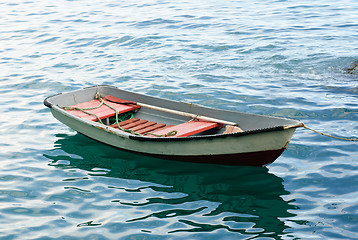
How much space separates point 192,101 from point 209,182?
4.15 m

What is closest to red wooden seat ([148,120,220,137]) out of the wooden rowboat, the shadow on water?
the wooden rowboat

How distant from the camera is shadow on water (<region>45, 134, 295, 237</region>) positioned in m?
6.78

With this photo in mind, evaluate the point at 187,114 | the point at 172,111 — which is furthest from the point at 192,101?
the point at 187,114

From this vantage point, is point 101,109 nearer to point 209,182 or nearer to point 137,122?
point 137,122

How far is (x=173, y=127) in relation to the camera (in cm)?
885

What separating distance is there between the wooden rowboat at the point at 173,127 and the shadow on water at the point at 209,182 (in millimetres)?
232

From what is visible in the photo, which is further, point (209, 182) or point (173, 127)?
point (173, 127)

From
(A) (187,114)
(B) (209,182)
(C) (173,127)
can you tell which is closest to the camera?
(B) (209,182)

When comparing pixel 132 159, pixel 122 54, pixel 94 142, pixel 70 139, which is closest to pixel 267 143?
pixel 132 159

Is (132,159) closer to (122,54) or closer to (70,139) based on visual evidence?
(70,139)

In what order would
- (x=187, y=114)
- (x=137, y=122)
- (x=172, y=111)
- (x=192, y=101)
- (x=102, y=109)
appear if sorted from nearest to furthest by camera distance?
(x=187, y=114), (x=172, y=111), (x=137, y=122), (x=102, y=109), (x=192, y=101)

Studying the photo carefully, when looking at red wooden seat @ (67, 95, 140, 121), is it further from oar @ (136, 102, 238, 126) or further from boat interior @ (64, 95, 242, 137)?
oar @ (136, 102, 238, 126)

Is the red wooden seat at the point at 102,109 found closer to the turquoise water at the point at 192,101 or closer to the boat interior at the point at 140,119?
the boat interior at the point at 140,119

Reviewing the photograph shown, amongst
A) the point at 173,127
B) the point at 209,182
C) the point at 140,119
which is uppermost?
the point at 173,127
